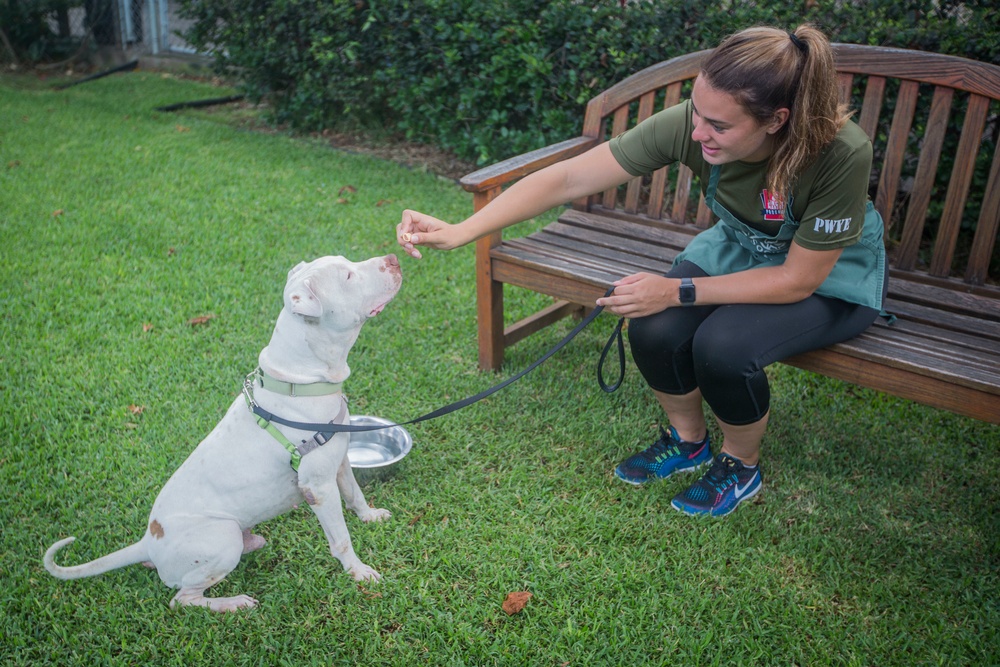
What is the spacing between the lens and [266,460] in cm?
258

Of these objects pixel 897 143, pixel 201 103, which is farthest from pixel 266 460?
pixel 201 103

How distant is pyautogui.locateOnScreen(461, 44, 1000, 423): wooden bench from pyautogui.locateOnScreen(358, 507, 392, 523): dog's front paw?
1.20 meters

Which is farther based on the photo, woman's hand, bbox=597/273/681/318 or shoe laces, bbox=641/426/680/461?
shoe laces, bbox=641/426/680/461

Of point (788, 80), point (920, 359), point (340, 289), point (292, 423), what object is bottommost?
point (292, 423)

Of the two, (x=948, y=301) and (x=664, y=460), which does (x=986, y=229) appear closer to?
(x=948, y=301)

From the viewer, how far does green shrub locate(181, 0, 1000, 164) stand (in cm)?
454

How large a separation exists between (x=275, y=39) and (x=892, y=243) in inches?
227

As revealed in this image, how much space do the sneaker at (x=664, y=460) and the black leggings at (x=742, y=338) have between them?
38 cm

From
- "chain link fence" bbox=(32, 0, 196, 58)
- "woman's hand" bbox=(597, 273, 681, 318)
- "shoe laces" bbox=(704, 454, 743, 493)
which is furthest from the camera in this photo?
"chain link fence" bbox=(32, 0, 196, 58)

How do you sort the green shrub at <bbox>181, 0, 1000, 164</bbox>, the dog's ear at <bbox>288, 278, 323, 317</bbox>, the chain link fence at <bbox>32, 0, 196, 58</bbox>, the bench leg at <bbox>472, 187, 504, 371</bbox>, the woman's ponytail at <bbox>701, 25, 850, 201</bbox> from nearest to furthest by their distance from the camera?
1. the dog's ear at <bbox>288, 278, 323, 317</bbox>
2. the woman's ponytail at <bbox>701, 25, 850, 201</bbox>
3. the bench leg at <bbox>472, 187, 504, 371</bbox>
4. the green shrub at <bbox>181, 0, 1000, 164</bbox>
5. the chain link fence at <bbox>32, 0, 196, 58</bbox>

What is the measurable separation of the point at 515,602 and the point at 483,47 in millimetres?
4660

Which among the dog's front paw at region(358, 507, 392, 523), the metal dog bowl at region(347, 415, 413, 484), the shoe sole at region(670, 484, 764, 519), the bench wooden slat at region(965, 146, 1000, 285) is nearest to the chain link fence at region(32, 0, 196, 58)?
the metal dog bowl at region(347, 415, 413, 484)

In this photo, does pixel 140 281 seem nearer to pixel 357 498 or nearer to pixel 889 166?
pixel 357 498

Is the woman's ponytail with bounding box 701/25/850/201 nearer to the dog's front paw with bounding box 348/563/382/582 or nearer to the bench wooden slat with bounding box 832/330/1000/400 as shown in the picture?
the bench wooden slat with bounding box 832/330/1000/400
